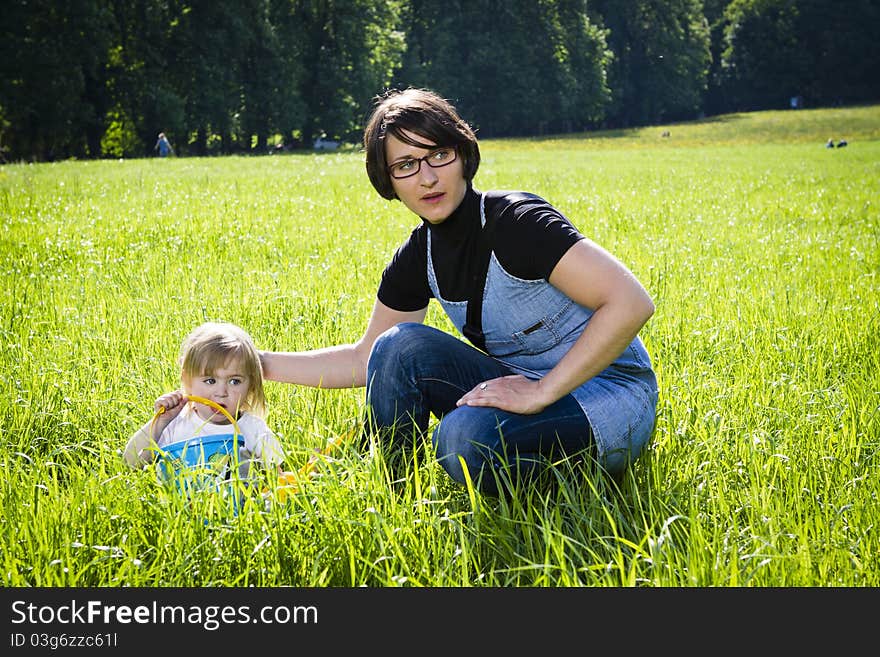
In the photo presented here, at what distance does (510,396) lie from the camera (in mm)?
2857

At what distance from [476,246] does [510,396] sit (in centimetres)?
60

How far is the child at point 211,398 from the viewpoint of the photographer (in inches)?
126

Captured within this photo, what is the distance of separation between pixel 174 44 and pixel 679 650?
50.3 metres

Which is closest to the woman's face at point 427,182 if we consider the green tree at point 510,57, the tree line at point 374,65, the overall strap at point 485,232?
the overall strap at point 485,232

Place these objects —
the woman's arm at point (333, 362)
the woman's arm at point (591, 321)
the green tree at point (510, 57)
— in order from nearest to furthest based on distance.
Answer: the woman's arm at point (591, 321), the woman's arm at point (333, 362), the green tree at point (510, 57)

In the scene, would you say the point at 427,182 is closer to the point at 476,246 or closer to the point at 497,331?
the point at 476,246

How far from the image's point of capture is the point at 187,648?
192cm

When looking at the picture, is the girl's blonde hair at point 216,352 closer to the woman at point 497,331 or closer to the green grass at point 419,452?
the green grass at point 419,452

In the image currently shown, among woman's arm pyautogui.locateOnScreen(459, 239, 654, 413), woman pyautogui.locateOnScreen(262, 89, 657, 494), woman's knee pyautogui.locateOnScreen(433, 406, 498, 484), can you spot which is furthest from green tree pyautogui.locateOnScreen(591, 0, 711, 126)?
woman's knee pyautogui.locateOnScreen(433, 406, 498, 484)

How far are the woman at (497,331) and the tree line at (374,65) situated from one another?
14.5 m

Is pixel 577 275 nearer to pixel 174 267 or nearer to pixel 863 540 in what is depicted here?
pixel 863 540

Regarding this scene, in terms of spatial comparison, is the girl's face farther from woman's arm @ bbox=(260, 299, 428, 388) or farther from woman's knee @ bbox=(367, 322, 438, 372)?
woman's knee @ bbox=(367, 322, 438, 372)

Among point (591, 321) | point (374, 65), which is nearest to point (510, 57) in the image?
point (374, 65)

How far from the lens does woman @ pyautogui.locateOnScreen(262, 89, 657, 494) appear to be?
110 inches
